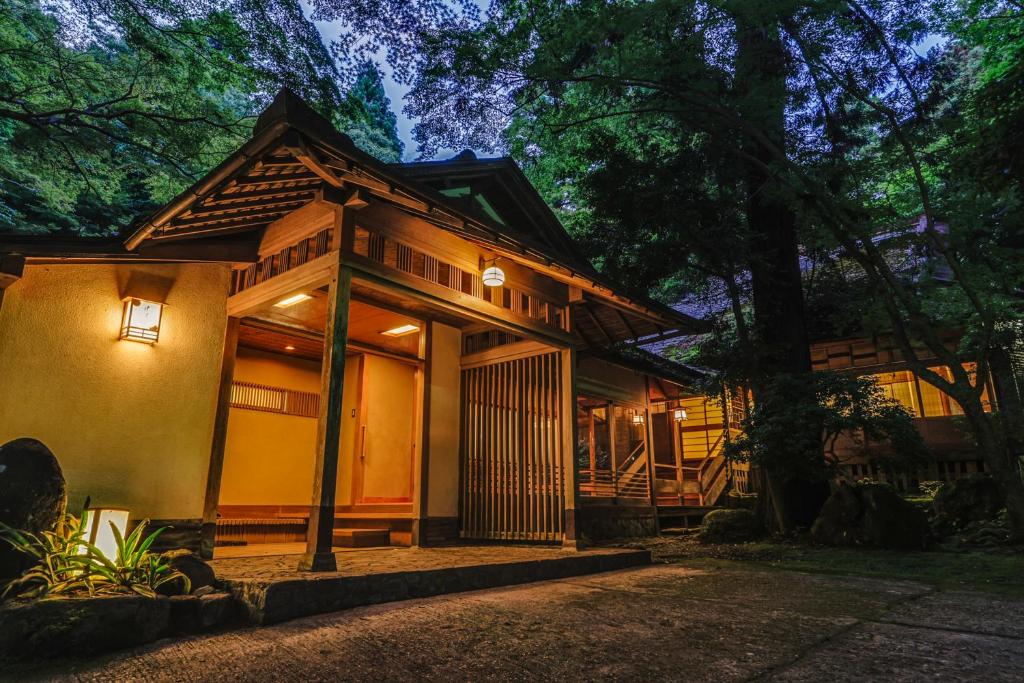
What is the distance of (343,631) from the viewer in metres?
3.44

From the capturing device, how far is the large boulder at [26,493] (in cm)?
346

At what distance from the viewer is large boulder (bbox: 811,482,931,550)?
28.0 feet

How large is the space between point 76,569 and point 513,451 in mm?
5408

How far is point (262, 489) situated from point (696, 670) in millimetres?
7760

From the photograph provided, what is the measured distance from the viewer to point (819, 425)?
8914 millimetres

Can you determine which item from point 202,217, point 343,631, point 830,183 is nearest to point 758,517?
point 830,183

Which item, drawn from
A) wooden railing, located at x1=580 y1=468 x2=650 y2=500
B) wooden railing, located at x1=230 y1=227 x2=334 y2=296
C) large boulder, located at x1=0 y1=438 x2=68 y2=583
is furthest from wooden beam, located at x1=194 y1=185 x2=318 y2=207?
wooden railing, located at x1=580 y1=468 x2=650 y2=500

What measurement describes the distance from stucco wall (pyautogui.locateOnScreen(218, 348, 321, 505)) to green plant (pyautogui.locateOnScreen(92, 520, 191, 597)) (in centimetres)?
473

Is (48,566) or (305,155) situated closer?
(48,566)

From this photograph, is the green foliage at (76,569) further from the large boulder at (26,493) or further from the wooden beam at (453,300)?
the wooden beam at (453,300)

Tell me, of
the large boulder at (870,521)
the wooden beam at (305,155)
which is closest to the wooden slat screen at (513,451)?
the wooden beam at (305,155)

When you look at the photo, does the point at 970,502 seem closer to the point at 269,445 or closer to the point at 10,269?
the point at 269,445

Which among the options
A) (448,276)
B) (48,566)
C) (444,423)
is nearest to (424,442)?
(444,423)

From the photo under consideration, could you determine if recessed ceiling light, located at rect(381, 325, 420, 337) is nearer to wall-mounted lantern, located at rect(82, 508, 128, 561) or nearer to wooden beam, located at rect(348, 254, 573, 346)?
wooden beam, located at rect(348, 254, 573, 346)
